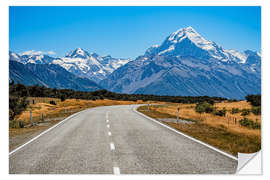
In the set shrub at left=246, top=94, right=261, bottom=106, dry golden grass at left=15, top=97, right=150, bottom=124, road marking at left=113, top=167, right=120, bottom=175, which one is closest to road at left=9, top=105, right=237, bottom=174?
road marking at left=113, top=167, right=120, bottom=175

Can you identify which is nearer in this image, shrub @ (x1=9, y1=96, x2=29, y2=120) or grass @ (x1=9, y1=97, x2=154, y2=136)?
grass @ (x1=9, y1=97, x2=154, y2=136)

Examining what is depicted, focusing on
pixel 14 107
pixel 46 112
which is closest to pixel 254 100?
pixel 46 112

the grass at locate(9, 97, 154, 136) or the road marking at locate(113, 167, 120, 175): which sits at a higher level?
the road marking at locate(113, 167, 120, 175)

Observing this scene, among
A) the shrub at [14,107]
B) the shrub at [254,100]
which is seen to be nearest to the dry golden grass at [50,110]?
the shrub at [14,107]

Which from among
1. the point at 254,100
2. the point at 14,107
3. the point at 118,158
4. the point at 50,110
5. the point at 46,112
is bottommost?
the point at 50,110

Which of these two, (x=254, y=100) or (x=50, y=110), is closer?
(x=50, y=110)

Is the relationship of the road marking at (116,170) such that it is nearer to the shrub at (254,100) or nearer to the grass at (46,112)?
the grass at (46,112)

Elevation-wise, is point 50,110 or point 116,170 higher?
point 116,170

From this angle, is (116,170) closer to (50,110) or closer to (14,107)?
(14,107)

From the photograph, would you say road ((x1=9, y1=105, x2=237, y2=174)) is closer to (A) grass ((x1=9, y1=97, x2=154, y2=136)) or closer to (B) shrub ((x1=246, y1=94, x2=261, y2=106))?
(A) grass ((x1=9, y1=97, x2=154, y2=136))

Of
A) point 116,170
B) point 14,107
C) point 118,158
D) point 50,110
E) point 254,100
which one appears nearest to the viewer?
point 116,170
